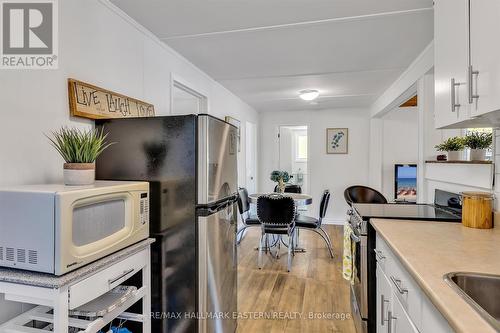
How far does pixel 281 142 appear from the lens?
615 centimetres

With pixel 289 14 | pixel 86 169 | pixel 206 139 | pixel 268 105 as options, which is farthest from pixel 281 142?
pixel 86 169

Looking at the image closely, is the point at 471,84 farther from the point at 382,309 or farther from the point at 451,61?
the point at 382,309

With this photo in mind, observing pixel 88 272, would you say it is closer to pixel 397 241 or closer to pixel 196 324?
pixel 196 324

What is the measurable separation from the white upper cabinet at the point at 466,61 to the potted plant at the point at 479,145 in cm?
40

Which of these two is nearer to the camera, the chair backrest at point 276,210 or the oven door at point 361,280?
the oven door at point 361,280

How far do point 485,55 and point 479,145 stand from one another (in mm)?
1003

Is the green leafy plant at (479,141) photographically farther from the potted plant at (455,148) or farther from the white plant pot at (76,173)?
the white plant pot at (76,173)

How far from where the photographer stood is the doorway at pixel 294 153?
20.4 feet

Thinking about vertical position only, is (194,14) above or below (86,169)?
above

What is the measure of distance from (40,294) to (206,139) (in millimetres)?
1003

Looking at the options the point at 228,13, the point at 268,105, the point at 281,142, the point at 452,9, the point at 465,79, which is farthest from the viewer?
the point at 281,142

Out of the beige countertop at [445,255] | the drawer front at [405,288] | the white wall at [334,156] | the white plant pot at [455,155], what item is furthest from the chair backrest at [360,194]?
the drawer front at [405,288]

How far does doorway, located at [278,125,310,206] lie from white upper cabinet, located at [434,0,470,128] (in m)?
4.37

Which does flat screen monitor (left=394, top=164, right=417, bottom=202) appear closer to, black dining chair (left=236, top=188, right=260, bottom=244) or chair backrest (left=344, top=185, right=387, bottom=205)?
chair backrest (left=344, top=185, right=387, bottom=205)
